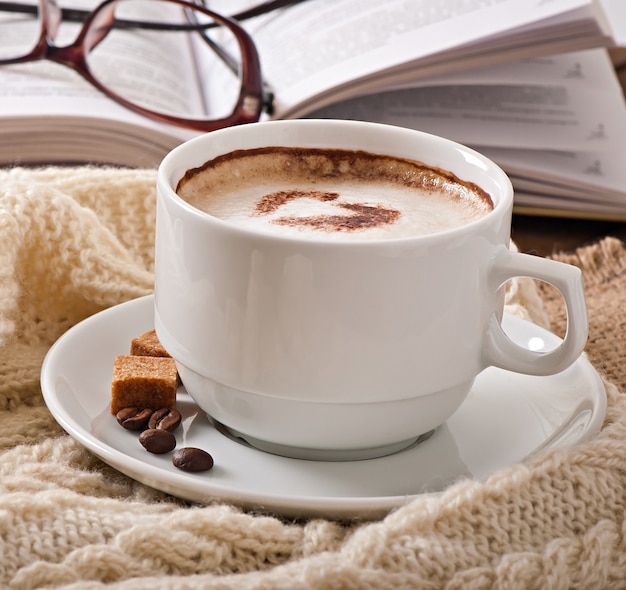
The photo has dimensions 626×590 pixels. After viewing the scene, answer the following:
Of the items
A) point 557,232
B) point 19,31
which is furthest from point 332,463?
point 19,31

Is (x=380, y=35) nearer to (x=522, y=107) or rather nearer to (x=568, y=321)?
(x=522, y=107)

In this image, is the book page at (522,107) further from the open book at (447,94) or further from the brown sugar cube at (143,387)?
the brown sugar cube at (143,387)

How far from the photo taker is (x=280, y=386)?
2.28 feet

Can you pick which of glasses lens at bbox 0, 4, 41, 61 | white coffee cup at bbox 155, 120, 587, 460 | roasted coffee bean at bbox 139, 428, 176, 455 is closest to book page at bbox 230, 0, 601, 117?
glasses lens at bbox 0, 4, 41, 61

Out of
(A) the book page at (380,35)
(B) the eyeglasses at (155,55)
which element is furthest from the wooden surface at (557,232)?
(B) the eyeglasses at (155,55)

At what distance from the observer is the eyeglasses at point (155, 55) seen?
1.49m

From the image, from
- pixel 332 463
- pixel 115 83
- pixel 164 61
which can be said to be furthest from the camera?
pixel 164 61

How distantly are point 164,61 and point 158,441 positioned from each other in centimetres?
113

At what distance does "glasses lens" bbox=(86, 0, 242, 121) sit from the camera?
5.11 ft

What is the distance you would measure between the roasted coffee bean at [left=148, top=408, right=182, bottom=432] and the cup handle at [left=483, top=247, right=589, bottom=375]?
26cm

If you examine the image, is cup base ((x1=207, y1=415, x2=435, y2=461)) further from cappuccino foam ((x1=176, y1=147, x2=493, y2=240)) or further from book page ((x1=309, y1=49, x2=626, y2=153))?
book page ((x1=309, y1=49, x2=626, y2=153))

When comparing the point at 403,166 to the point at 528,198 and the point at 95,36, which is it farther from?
the point at 95,36

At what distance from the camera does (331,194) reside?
842 millimetres

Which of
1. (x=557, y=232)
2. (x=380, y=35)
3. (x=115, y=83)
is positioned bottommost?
(x=557, y=232)
